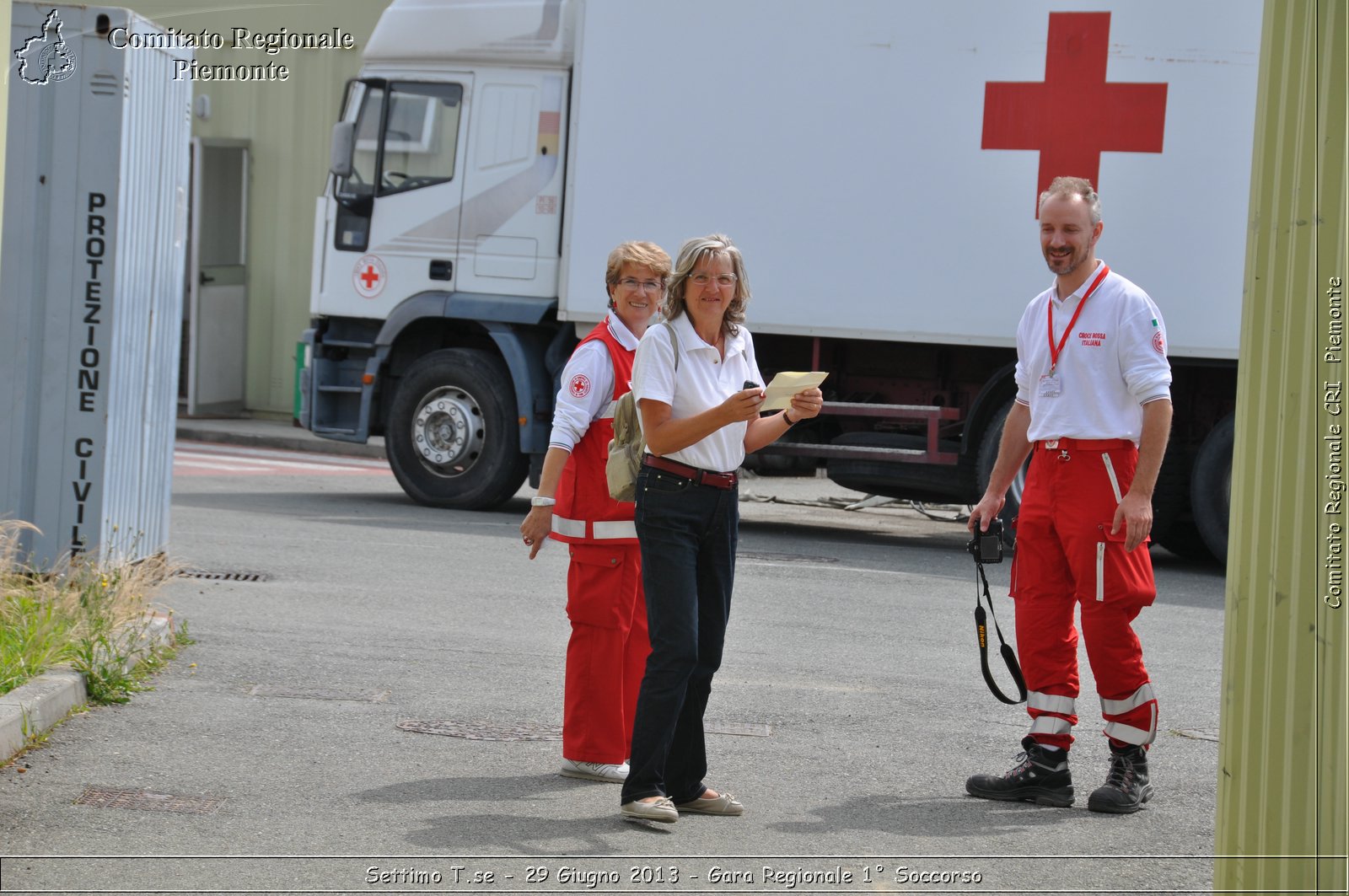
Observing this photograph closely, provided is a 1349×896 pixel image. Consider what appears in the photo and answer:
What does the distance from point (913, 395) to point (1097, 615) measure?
708cm

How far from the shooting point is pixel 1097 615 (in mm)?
5031

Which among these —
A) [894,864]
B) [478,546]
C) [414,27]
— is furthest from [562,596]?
[414,27]

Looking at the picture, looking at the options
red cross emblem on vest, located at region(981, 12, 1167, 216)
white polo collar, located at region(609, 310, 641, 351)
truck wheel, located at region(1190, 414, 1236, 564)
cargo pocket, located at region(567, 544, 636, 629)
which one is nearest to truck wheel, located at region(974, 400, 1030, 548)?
truck wheel, located at region(1190, 414, 1236, 564)

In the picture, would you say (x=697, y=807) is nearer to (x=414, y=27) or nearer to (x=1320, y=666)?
(x=1320, y=666)

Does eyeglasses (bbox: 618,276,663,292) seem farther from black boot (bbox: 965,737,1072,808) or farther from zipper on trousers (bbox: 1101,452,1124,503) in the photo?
black boot (bbox: 965,737,1072,808)

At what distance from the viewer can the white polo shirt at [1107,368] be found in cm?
503

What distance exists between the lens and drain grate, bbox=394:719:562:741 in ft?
18.9

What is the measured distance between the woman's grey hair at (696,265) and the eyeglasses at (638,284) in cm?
48

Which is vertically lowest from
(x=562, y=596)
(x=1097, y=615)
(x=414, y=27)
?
(x=562, y=596)

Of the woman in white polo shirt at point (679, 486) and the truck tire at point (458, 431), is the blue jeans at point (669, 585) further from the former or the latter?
the truck tire at point (458, 431)

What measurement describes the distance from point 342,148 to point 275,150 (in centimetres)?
799

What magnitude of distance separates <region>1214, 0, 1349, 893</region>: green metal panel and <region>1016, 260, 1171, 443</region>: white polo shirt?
1.84m

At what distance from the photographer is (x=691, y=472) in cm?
468

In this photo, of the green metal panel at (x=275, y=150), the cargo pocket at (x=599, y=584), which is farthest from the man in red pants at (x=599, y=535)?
the green metal panel at (x=275, y=150)
